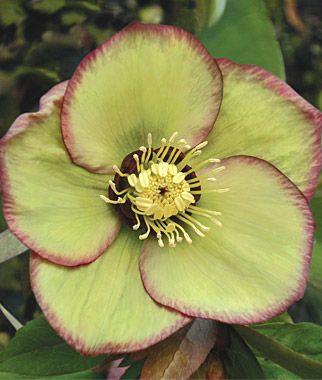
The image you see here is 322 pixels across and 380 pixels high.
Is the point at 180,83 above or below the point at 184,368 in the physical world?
above

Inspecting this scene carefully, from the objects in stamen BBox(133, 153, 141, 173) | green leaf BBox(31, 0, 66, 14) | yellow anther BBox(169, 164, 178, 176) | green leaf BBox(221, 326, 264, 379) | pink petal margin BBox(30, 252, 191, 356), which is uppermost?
green leaf BBox(31, 0, 66, 14)

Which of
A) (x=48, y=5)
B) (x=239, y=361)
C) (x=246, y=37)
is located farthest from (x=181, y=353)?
(x=48, y=5)

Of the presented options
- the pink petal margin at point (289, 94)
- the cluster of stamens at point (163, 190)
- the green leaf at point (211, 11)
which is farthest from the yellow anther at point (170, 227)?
the green leaf at point (211, 11)

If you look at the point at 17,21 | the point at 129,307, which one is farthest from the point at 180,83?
the point at 17,21

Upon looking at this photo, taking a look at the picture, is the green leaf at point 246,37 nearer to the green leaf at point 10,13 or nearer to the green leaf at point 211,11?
the green leaf at point 211,11

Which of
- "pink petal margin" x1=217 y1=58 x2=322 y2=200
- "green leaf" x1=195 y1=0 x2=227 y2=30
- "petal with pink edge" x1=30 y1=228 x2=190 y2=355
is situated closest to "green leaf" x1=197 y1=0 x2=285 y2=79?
"green leaf" x1=195 y1=0 x2=227 y2=30

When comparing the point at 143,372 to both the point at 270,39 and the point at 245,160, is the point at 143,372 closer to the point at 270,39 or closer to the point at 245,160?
the point at 245,160

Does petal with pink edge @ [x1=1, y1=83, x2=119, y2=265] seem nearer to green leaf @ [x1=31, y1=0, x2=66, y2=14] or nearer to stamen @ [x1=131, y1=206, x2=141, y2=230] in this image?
stamen @ [x1=131, y1=206, x2=141, y2=230]
